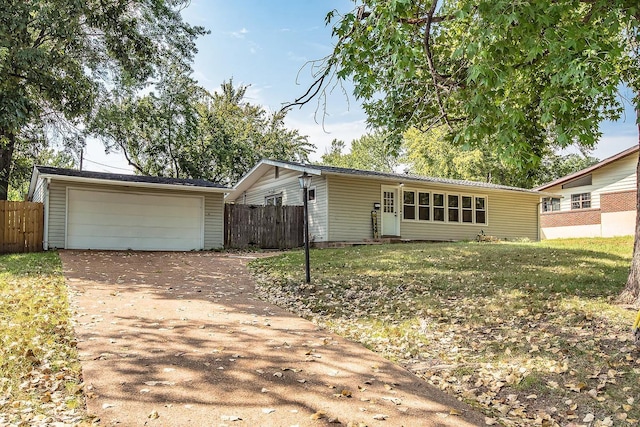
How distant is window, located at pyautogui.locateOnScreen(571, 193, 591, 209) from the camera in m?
23.2

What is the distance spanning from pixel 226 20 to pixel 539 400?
979 centimetres

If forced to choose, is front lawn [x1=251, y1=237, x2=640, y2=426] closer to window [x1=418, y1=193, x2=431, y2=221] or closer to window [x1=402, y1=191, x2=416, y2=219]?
window [x1=402, y1=191, x2=416, y2=219]

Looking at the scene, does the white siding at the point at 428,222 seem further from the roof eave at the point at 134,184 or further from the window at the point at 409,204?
the roof eave at the point at 134,184

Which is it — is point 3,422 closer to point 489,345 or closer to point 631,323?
point 489,345

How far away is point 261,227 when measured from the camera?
669 inches

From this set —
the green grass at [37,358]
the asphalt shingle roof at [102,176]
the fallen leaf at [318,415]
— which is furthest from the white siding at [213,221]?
the fallen leaf at [318,415]

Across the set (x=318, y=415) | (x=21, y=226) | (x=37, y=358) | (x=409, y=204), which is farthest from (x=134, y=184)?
(x=318, y=415)

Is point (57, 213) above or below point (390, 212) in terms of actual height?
below

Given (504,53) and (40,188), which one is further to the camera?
(40,188)

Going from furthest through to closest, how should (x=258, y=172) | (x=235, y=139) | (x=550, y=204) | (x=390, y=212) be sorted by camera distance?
1. (x=235, y=139)
2. (x=550, y=204)
3. (x=258, y=172)
4. (x=390, y=212)

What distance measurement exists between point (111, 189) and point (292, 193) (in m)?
6.63

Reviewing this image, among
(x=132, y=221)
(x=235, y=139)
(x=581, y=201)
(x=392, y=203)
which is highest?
(x=235, y=139)

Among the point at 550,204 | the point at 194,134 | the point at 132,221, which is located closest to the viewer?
the point at 132,221

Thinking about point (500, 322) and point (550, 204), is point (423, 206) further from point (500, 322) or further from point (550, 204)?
point (500, 322)
